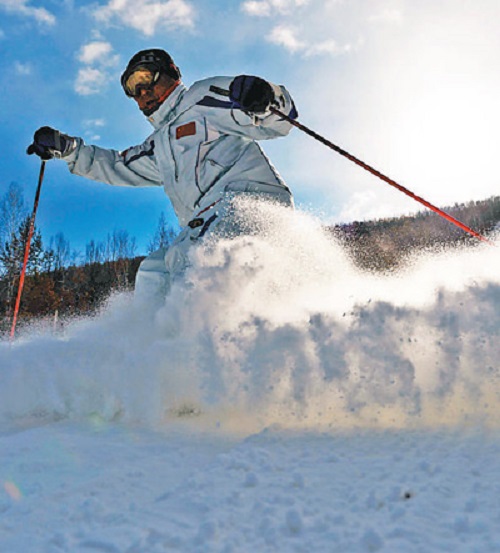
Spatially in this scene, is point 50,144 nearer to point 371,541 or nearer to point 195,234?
point 195,234

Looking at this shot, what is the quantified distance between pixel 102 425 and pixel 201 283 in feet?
3.55

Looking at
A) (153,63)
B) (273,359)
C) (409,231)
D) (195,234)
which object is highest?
(409,231)

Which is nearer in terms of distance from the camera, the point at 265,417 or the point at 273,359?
the point at 265,417

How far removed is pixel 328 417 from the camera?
221 cm

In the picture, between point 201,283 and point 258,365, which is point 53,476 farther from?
point 201,283

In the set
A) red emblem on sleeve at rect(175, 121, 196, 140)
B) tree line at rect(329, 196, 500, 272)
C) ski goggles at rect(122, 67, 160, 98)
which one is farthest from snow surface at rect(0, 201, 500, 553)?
tree line at rect(329, 196, 500, 272)

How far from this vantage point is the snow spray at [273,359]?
7.12 feet

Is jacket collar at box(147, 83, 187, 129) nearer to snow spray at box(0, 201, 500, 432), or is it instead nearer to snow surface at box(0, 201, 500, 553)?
snow surface at box(0, 201, 500, 553)

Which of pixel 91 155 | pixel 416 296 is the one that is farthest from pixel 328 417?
pixel 91 155

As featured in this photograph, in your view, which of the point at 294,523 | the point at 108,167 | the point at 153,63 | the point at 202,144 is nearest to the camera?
the point at 294,523

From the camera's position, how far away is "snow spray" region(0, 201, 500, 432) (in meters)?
2.17

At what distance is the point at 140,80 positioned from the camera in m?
4.17

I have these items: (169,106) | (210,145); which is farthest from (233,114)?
(169,106)

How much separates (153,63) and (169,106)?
0.38 meters
